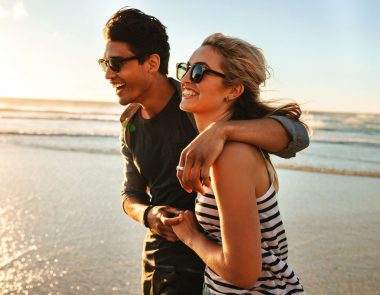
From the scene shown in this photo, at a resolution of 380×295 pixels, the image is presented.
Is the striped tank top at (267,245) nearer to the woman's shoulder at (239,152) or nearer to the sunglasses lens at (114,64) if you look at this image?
the woman's shoulder at (239,152)

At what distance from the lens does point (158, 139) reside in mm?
2545

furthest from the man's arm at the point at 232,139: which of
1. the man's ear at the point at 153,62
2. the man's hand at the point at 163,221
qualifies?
the man's ear at the point at 153,62

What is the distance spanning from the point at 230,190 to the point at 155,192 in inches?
40.1

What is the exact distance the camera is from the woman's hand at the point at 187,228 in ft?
6.43

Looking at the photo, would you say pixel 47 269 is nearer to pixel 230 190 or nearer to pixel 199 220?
pixel 199 220

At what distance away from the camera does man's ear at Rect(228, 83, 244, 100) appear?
6.66 feet

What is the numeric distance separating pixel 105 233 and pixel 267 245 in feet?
14.1

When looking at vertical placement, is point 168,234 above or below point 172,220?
below

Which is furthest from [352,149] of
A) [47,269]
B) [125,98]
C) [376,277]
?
[125,98]

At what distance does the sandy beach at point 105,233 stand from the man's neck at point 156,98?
7.83 feet

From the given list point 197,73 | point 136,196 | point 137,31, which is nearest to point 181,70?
point 197,73

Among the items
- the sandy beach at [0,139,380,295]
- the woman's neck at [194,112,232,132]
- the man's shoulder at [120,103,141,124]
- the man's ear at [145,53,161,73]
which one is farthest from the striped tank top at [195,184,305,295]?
the sandy beach at [0,139,380,295]

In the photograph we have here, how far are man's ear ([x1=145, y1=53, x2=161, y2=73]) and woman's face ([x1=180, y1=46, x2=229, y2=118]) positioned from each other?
0.84m

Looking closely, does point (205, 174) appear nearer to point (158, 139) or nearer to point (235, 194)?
point (235, 194)
